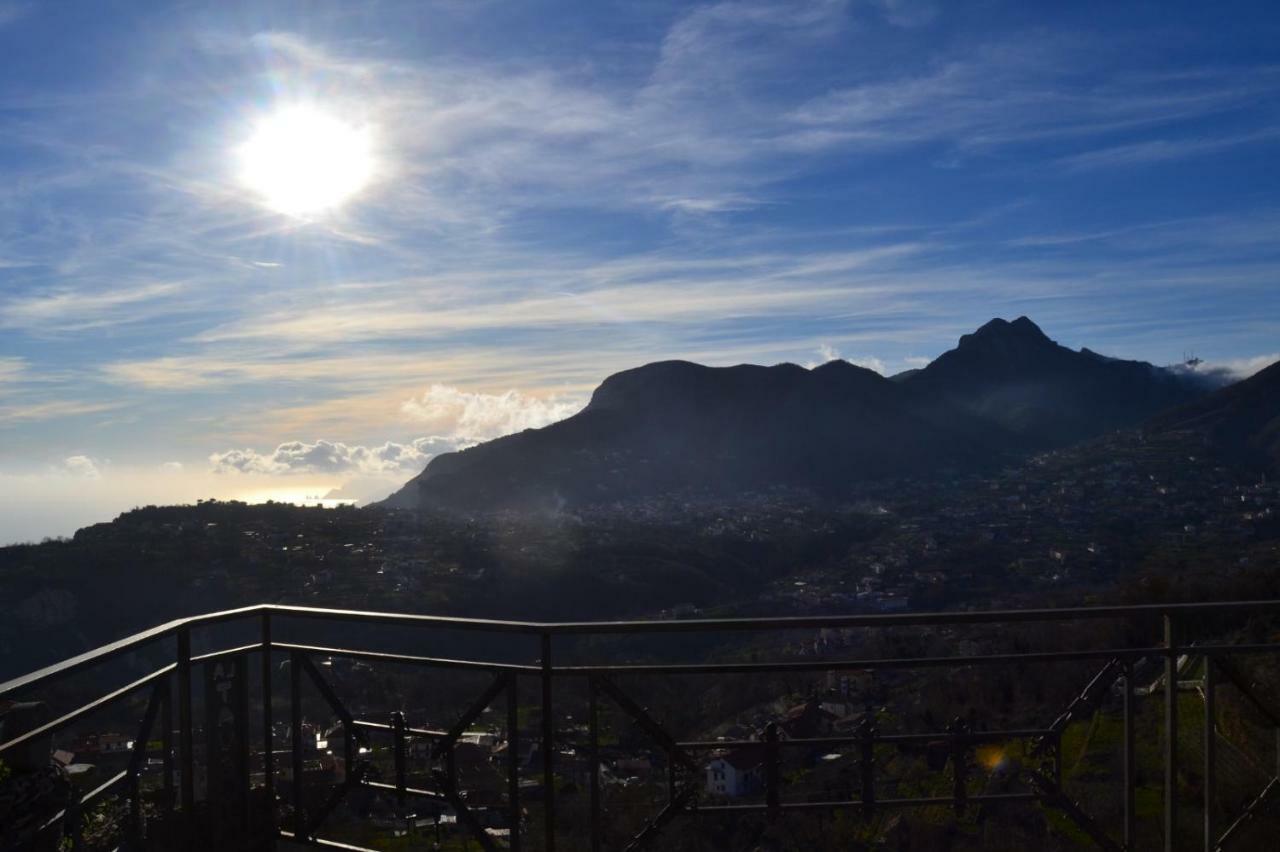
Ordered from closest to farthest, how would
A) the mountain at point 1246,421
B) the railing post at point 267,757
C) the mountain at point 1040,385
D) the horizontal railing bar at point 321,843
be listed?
1. the horizontal railing bar at point 321,843
2. the railing post at point 267,757
3. the mountain at point 1246,421
4. the mountain at point 1040,385

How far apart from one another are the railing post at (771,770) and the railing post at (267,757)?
2.01 m

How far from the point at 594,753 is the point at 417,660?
737mm

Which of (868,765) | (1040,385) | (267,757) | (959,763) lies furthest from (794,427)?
(868,765)

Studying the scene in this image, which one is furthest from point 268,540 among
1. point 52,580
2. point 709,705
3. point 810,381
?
point 810,381

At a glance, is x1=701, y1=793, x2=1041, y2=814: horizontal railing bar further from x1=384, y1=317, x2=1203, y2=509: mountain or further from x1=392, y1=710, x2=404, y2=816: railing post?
x1=384, y1=317, x2=1203, y2=509: mountain

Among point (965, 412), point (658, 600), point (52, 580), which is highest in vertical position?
point (965, 412)

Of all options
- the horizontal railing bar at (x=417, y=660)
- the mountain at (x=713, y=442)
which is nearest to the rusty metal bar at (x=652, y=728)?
the horizontal railing bar at (x=417, y=660)

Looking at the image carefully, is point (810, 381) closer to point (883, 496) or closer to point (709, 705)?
point (883, 496)

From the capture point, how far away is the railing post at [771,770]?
3531 mm

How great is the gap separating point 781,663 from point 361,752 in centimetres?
176

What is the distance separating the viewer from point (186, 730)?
12.0 ft

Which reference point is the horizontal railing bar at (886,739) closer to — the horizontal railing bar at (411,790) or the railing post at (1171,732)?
the railing post at (1171,732)

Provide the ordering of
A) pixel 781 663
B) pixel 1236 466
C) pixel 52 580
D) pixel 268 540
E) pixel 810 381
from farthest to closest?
pixel 810 381 → pixel 1236 466 → pixel 268 540 → pixel 52 580 → pixel 781 663

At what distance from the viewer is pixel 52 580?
22.6m
